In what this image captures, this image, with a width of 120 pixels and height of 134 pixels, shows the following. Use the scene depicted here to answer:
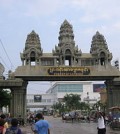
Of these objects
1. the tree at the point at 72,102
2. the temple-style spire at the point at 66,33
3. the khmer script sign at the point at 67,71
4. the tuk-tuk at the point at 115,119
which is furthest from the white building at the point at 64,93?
the tuk-tuk at the point at 115,119

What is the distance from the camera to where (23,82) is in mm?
Answer: 47469

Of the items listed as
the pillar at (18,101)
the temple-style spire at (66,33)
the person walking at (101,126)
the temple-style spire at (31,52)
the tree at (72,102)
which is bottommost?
the person walking at (101,126)

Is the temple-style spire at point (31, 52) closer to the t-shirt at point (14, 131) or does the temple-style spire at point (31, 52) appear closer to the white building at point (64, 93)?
the t-shirt at point (14, 131)

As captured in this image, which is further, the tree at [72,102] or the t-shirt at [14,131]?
the tree at [72,102]

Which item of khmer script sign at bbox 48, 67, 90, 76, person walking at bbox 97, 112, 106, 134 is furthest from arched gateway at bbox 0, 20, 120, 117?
person walking at bbox 97, 112, 106, 134

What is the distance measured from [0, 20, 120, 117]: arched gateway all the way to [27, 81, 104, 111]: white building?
116 m

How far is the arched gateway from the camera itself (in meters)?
47.2

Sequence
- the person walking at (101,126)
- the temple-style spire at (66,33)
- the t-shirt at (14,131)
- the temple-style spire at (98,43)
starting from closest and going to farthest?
the t-shirt at (14,131), the person walking at (101,126), the temple-style spire at (98,43), the temple-style spire at (66,33)

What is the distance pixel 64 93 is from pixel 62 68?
124 m

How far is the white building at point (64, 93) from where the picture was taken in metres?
171

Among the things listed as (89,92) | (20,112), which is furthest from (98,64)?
(89,92)

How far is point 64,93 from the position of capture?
17038 cm

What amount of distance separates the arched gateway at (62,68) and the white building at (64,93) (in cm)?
11557

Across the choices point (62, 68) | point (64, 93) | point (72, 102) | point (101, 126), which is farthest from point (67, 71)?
point (64, 93)
